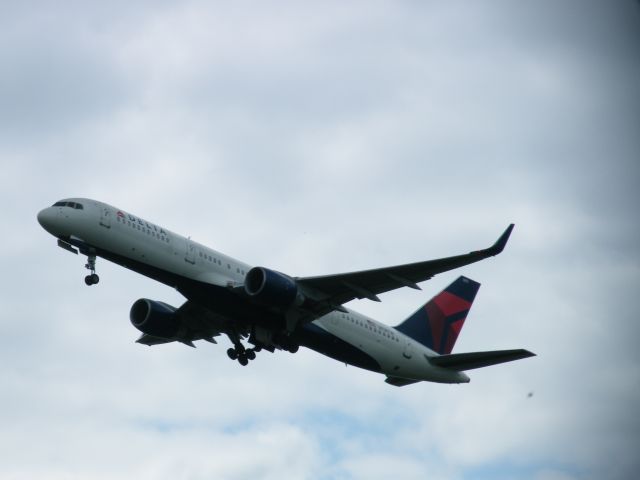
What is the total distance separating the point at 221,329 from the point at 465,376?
36.7ft

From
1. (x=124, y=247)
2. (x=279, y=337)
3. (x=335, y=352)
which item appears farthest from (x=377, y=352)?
(x=124, y=247)

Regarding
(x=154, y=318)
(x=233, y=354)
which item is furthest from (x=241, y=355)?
(x=154, y=318)

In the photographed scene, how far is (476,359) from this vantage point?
42.6 m

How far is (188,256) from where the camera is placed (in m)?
38.7

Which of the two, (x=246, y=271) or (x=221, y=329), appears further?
(x=221, y=329)

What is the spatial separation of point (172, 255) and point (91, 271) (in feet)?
10.2

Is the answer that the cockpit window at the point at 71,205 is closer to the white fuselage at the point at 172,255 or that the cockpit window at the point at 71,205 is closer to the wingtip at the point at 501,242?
the white fuselage at the point at 172,255

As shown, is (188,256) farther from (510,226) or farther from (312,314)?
(510,226)

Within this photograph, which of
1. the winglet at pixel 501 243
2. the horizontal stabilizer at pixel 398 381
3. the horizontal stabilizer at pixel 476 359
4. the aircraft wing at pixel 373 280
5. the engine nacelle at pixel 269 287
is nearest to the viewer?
the winglet at pixel 501 243

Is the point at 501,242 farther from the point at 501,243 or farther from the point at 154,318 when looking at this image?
the point at 154,318

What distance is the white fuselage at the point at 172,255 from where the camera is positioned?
121 feet

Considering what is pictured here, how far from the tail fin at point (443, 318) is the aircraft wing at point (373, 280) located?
8.20m

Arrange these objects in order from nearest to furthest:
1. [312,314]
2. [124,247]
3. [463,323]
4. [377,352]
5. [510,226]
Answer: [510,226], [124,247], [312,314], [377,352], [463,323]

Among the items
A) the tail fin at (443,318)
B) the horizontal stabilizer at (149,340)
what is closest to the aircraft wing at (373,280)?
the tail fin at (443,318)
